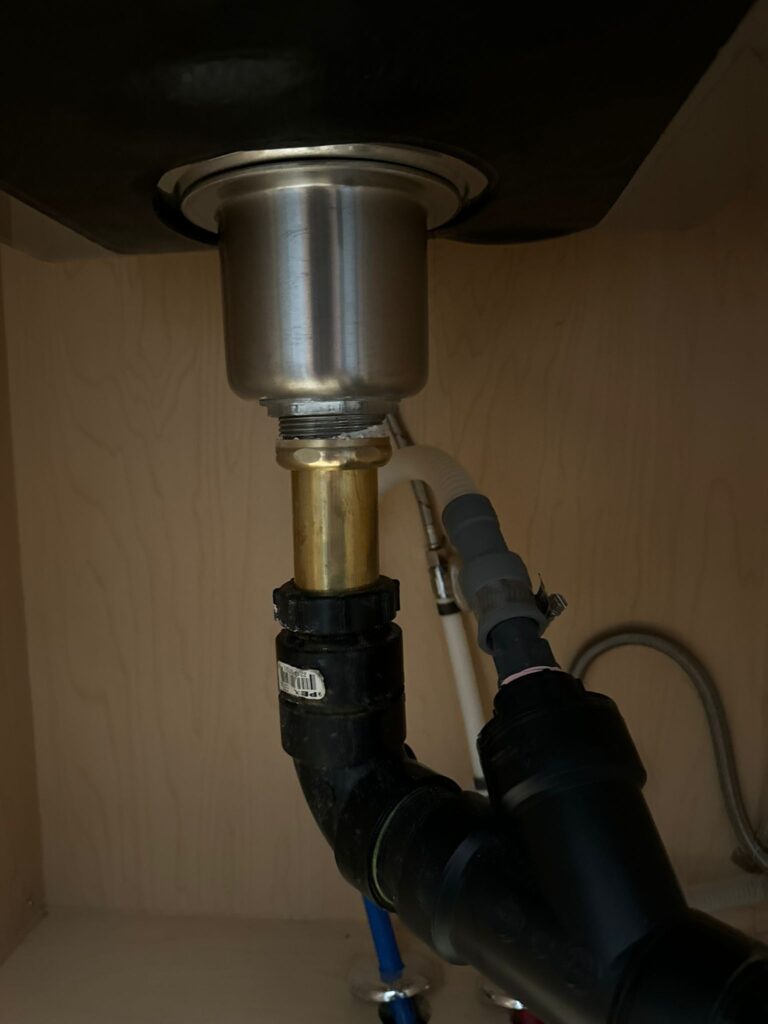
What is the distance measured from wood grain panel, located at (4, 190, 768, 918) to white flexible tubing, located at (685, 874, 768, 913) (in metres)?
0.04

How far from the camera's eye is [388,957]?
0.78 metres

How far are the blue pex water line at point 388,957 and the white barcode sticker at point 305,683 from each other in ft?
1.08

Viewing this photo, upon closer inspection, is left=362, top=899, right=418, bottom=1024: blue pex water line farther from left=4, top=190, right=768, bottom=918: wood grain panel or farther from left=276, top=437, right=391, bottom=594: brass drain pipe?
left=276, top=437, right=391, bottom=594: brass drain pipe

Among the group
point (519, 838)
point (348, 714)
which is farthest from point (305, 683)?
point (519, 838)

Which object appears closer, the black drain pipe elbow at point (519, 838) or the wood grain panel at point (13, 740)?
the black drain pipe elbow at point (519, 838)

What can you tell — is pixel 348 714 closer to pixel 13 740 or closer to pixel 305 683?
pixel 305 683

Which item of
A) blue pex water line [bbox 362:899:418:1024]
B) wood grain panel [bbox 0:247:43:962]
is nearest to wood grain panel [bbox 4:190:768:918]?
wood grain panel [bbox 0:247:43:962]

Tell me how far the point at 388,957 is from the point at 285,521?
1.41 ft

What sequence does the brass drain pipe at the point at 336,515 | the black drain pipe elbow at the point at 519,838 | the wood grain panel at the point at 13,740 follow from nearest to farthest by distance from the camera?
the black drain pipe elbow at the point at 519,838 < the brass drain pipe at the point at 336,515 < the wood grain panel at the point at 13,740

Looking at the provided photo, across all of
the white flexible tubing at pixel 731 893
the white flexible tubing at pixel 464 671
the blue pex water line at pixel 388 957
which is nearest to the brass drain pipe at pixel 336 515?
the white flexible tubing at pixel 464 671

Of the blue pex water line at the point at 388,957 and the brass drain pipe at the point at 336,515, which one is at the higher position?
the brass drain pipe at the point at 336,515

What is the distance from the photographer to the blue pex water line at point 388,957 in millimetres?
760

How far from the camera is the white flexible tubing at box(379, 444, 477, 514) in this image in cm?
64

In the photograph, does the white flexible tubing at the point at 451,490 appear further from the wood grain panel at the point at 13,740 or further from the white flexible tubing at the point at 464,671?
the wood grain panel at the point at 13,740
